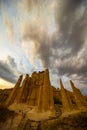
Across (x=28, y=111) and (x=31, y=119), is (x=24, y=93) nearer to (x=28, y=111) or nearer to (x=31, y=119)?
(x=28, y=111)

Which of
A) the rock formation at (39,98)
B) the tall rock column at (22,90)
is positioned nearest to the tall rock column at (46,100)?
the rock formation at (39,98)

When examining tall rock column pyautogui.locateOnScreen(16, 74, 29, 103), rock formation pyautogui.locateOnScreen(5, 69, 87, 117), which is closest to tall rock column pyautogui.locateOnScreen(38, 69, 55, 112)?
rock formation pyautogui.locateOnScreen(5, 69, 87, 117)

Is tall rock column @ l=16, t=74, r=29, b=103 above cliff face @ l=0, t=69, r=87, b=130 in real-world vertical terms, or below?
above

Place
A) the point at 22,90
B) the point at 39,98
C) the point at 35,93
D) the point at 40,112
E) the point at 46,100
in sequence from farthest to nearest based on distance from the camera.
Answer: the point at 35,93, the point at 22,90, the point at 39,98, the point at 46,100, the point at 40,112

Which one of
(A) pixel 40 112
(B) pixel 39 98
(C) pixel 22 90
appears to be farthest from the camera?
(C) pixel 22 90

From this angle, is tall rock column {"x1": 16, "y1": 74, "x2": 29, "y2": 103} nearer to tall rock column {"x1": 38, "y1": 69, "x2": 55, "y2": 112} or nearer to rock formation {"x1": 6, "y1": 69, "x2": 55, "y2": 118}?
rock formation {"x1": 6, "y1": 69, "x2": 55, "y2": 118}

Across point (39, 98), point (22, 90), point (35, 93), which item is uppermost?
point (22, 90)

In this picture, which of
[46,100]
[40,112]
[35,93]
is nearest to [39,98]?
[46,100]

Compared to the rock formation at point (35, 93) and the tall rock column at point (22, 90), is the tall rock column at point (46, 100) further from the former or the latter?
the tall rock column at point (22, 90)

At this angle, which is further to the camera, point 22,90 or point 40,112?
point 22,90

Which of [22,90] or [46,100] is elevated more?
[22,90]

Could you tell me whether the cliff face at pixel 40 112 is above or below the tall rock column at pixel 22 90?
below

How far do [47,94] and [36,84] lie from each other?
39.4 feet

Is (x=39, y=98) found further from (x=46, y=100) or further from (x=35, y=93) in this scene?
(x=35, y=93)
